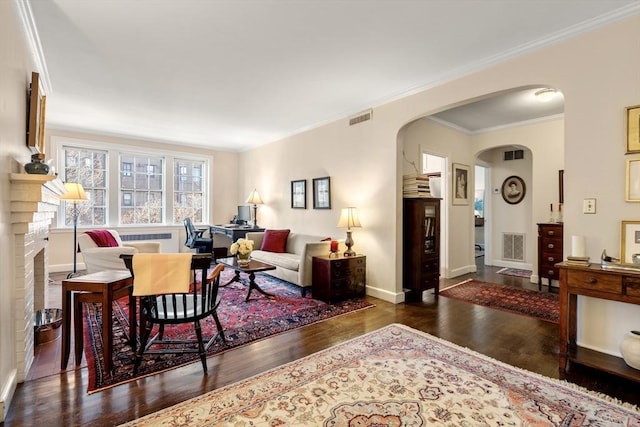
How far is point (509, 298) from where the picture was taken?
419cm

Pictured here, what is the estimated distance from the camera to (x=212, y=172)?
755 cm

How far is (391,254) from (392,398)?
2.28 metres

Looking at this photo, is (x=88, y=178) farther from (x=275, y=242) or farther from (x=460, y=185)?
(x=460, y=185)

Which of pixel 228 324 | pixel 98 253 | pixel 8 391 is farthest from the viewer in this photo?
pixel 98 253

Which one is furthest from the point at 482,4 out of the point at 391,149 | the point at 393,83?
the point at 391,149

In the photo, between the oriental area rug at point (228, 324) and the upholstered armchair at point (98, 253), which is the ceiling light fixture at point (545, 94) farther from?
the upholstered armchair at point (98, 253)

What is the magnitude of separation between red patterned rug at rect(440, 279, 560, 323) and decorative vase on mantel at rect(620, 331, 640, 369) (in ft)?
4.01

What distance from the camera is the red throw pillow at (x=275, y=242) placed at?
17.5 ft

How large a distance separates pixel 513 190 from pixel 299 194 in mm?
4373

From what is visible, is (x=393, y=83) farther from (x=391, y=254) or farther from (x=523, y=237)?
(x=523, y=237)

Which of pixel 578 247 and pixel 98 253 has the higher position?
pixel 578 247

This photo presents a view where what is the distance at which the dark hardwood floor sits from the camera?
74.4 inches

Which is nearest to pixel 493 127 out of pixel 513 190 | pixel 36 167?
pixel 513 190

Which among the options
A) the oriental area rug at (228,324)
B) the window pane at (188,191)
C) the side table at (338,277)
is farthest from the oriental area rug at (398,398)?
the window pane at (188,191)
